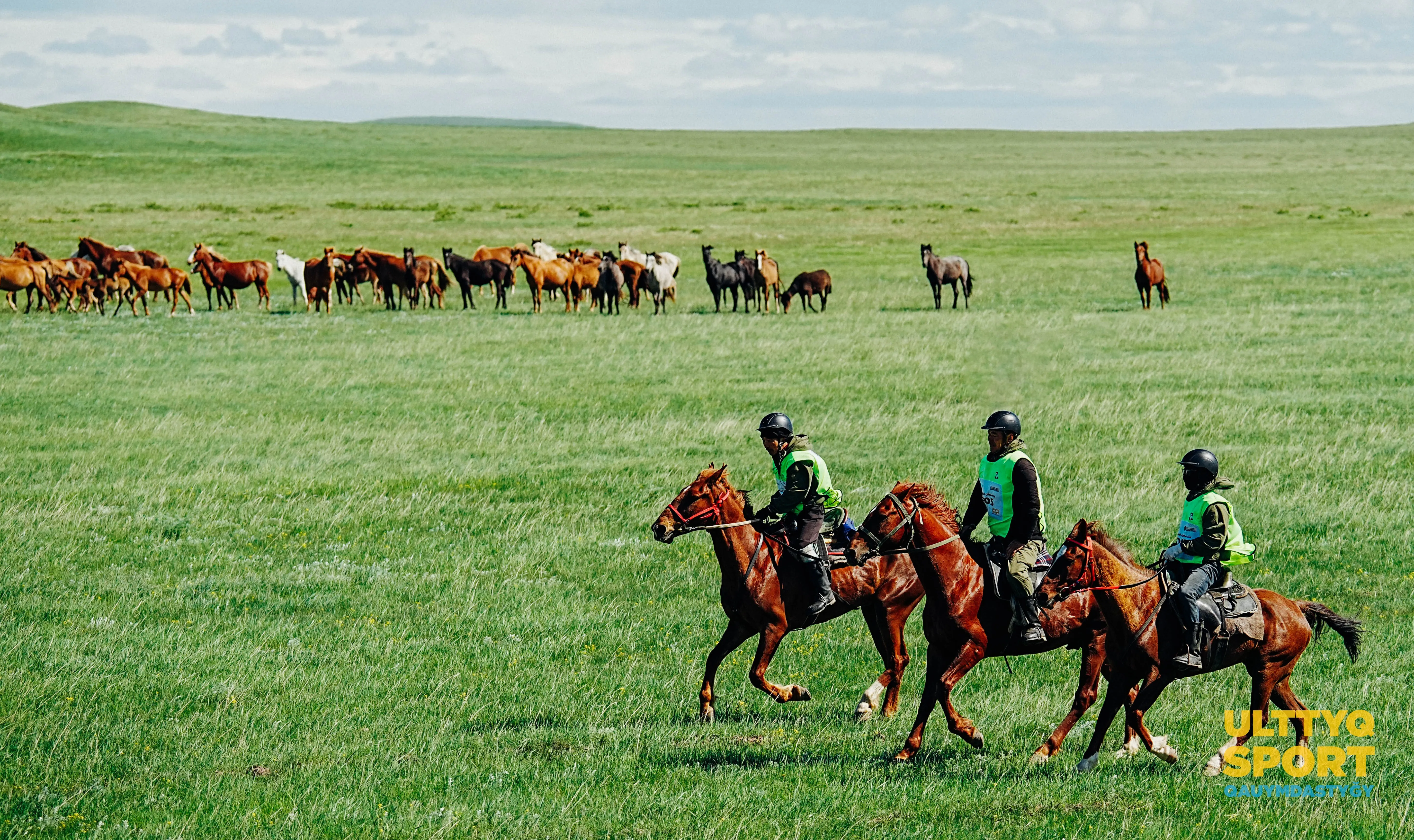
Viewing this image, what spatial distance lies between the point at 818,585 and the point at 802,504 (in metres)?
0.66

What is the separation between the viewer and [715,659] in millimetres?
9883

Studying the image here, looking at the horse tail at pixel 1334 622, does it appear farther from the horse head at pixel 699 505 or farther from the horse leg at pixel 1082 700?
the horse head at pixel 699 505

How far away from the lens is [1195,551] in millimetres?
8641

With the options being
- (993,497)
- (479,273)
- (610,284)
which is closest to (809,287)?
(610,284)

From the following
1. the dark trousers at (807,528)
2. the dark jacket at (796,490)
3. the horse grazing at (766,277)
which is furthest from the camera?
the horse grazing at (766,277)

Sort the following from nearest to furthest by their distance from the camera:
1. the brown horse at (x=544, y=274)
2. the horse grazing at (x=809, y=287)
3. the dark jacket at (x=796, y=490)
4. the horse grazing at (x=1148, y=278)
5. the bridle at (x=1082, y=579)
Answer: the bridle at (x=1082, y=579) → the dark jacket at (x=796, y=490) → the horse grazing at (x=1148, y=278) → the horse grazing at (x=809, y=287) → the brown horse at (x=544, y=274)

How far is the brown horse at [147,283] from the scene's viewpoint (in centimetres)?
4072

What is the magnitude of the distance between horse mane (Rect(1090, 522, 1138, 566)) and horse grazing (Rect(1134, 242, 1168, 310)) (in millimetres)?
30127

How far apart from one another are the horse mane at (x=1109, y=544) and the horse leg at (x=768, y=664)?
2.42 metres

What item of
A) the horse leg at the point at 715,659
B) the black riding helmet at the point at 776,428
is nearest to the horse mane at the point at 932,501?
the black riding helmet at the point at 776,428

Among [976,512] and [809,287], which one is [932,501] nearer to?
[976,512]

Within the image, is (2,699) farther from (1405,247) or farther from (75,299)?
(1405,247)

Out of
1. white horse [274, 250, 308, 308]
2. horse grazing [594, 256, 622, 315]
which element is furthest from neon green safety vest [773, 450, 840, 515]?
white horse [274, 250, 308, 308]

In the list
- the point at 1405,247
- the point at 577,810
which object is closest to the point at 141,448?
the point at 577,810
